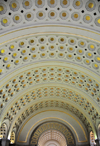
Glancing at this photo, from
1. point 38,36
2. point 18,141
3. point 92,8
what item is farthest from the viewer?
point 18,141

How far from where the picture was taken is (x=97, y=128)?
20.4 metres

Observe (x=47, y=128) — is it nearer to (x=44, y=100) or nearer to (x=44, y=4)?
(x=44, y=100)

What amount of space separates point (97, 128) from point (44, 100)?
959 centimetres

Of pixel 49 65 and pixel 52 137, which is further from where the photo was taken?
pixel 52 137

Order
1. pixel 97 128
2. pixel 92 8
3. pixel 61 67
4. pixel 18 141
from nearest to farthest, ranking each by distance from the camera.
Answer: pixel 92 8
pixel 61 67
pixel 97 128
pixel 18 141

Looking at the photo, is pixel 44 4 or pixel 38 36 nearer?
pixel 44 4

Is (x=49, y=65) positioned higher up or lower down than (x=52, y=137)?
higher up

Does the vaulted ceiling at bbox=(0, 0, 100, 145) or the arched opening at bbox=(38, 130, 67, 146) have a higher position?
the vaulted ceiling at bbox=(0, 0, 100, 145)

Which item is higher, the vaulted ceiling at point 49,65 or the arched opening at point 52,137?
the vaulted ceiling at point 49,65

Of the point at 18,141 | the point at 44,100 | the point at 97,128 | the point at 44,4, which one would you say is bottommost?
the point at 18,141

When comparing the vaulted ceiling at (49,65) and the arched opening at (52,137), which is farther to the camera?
the arched opening at (52,137)

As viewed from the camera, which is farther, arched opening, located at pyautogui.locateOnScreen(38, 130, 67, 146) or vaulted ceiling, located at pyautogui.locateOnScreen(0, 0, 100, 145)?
arched opening, located at pyautogui.locateOnScreen(38, 130, 67, 146)

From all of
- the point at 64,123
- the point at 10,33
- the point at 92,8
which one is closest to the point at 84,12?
the point at 92,8

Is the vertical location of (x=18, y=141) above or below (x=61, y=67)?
below
